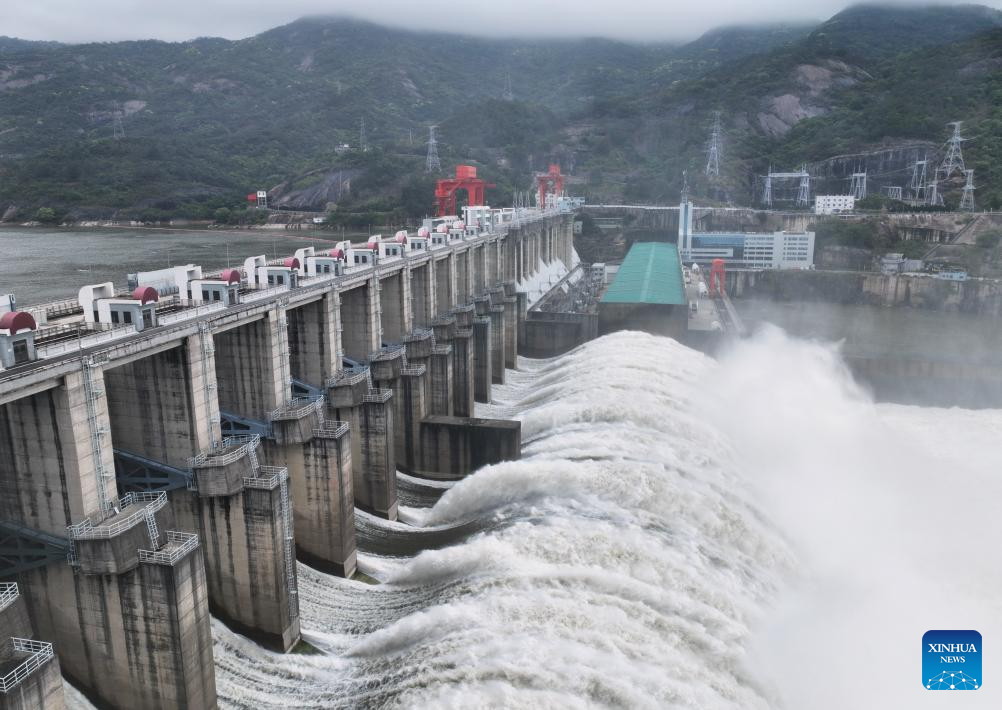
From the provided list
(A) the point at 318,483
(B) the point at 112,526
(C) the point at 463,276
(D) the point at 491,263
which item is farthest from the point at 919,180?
(B) the point at 112,526

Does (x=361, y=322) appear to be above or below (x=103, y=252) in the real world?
below

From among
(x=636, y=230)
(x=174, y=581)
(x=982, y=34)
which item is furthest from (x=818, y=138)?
(x=174, y=581)

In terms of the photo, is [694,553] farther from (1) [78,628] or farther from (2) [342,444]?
(1) [78,628]

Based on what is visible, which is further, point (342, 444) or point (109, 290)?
point (342, 444)

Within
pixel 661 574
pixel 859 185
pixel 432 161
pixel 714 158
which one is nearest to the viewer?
pixel 661 574

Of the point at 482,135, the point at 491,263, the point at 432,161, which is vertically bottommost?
the point at 491,263

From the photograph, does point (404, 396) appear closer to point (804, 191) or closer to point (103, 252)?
point (103, 252)

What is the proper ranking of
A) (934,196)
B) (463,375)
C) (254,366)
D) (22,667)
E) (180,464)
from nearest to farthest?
(22,667) < (180,464) < (254,366) < (463,375) < (934,196)
